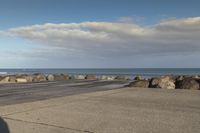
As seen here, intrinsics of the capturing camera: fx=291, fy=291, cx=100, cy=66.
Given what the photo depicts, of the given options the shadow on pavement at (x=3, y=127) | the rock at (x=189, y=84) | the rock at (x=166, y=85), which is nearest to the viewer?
the shadow on pavement at (x=3, y=127)

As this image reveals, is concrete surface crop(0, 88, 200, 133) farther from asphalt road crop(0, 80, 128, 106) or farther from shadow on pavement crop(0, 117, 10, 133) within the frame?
asphalt road crop(0, 80, 128, 106)

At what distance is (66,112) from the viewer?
8.56 metres

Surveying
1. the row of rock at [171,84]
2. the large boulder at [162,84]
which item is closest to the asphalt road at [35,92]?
the row of rock at [171,84]

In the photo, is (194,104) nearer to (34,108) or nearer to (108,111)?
(108,111)

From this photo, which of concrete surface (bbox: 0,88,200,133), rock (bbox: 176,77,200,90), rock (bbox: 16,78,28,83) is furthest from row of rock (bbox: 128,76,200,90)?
rock (bbox: 16,78,28,83)

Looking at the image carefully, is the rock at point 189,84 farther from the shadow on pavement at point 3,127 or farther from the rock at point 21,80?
the rock at point 21,80

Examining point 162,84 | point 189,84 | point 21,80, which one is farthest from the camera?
point 21,80

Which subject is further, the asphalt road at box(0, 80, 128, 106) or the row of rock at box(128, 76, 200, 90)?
the row of rock at box(128, 76, 200, 90)

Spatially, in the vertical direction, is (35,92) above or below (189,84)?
below

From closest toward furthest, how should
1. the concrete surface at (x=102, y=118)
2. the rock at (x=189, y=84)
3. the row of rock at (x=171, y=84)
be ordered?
the concrete surface at (x=102, y=118) → the rock at (x=189, y=84) → the row of rock at (x=171, y=84)

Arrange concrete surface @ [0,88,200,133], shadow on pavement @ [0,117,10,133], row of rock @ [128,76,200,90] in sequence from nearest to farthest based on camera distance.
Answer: shadow on pavement @ [0,117,10,133] < concrete surface @ [0,88,200,133] < row of rock @ [128,76,200,90]

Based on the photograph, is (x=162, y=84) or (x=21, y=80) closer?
(x=162, y=84)

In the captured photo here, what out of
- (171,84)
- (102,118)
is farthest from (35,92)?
(171,84)

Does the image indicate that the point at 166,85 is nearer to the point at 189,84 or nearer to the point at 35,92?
the point at 189,84
